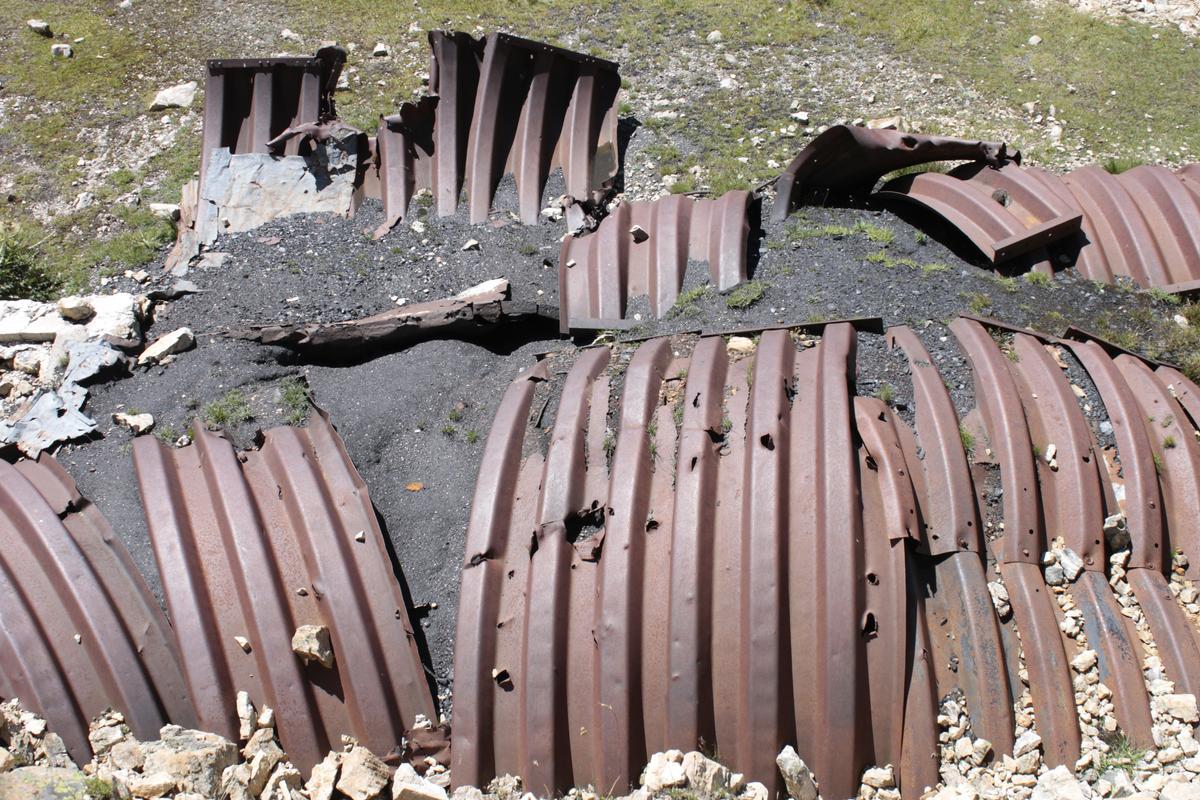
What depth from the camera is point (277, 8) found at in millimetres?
11539

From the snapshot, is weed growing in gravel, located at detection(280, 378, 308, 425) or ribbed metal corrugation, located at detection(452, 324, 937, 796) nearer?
ribbed metal corrugation, located at detection(452, 324, 937, 796)

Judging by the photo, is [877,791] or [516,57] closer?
[877,791]

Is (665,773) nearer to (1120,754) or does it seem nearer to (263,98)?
(1120,754)

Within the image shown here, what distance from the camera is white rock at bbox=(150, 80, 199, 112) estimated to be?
33.2 feet

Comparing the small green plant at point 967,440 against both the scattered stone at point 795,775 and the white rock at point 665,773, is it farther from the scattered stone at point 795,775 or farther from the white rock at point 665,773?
the white rock at point 665,773

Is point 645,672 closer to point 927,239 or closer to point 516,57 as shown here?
point 927,239

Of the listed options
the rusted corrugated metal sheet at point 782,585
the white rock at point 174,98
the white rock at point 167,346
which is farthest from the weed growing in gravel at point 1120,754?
the white rock at point 174,98

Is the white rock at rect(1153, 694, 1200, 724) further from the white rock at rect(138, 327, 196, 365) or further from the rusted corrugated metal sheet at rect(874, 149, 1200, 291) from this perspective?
the white rock at rect(138, 327, 196, 365)

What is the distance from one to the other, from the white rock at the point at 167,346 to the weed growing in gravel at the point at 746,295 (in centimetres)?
321

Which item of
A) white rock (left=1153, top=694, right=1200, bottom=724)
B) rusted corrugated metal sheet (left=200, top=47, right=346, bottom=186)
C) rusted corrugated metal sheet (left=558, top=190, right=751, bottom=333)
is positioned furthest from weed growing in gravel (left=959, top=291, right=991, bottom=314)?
rusted corrugated metal sheet (left=200, top=47, right=346, bottom=186)

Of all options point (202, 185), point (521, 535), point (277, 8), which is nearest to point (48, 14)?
point (277, 8)

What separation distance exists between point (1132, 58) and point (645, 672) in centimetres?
1031

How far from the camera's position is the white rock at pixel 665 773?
3.54m

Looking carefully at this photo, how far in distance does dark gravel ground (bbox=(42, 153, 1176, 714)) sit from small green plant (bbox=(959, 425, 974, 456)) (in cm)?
17
